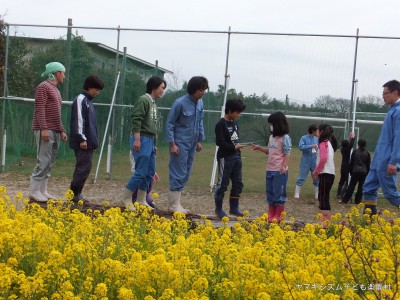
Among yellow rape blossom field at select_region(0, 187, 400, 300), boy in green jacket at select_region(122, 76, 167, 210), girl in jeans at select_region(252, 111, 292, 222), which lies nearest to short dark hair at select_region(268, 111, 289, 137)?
girl in jeans at select_region(252, 111, 292, 222)

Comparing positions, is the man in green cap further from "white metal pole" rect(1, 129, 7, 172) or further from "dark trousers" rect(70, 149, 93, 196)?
"white metal pole" rect(1, 129, 7, 172)

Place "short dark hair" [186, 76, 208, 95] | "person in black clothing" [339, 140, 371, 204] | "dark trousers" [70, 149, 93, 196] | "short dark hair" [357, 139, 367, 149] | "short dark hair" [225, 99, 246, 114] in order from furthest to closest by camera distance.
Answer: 1. "short dark hair" [357, 139, 367, 149]
2. "person in black clothing" [339, 140, 371, 204]
3. "short dark hair" [225, 99, 246, 114]
4. "dark trousers" [70, 149, 93, 196]
5. "short dark hair" [186, 76, 208, 95]

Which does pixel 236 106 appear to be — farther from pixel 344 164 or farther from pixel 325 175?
pixel 344 164

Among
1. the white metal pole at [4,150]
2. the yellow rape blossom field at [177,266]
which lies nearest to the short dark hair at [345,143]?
the yellow rape blossom field at [177,266]

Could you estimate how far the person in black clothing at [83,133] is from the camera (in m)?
7.68

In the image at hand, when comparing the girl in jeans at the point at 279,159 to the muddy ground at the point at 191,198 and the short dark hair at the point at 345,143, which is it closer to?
the muddy ground at the point at 191,198

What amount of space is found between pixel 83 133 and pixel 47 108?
56cm

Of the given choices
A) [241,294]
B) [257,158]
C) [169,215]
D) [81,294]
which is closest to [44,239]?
[81,294]

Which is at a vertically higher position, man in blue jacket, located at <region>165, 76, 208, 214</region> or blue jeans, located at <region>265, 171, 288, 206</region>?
man in blue jacket, located at <region>165, 76, 208, 214</region>

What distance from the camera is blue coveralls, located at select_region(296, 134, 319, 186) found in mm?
10492

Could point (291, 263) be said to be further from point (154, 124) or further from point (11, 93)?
point (11, 93)

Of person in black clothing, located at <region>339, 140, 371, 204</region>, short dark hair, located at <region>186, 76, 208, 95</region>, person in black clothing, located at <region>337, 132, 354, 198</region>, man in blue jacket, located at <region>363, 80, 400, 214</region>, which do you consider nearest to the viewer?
man in blue jacket, located at <region>363, 80, 400, 214</region>

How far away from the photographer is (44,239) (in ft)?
13.9

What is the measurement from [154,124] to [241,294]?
449cm
